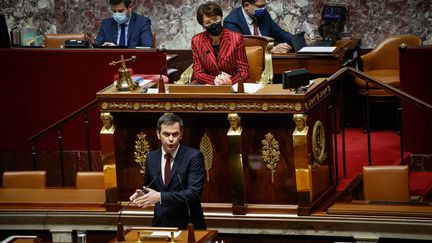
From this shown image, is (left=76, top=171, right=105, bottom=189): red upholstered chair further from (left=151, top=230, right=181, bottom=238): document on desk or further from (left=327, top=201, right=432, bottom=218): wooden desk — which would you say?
(left=151, top=230, right=181, bottom=238): document on desk

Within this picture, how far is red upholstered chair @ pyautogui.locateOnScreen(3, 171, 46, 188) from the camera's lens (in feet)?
Answer: 30.7

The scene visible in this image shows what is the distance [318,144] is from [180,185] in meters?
1.64

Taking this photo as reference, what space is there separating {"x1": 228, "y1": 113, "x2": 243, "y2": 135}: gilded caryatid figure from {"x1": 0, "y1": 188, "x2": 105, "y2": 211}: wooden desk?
4.15 ft

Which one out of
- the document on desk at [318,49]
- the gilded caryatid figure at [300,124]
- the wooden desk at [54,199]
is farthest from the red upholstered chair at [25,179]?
the document on desk at [318,49]

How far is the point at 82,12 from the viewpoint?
1335 cm

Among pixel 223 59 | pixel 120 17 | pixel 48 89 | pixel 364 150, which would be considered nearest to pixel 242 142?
pixel 223 59

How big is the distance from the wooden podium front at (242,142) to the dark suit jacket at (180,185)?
3.58ft

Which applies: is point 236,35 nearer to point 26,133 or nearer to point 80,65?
point 80,65

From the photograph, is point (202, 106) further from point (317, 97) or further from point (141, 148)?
point (317, 97)

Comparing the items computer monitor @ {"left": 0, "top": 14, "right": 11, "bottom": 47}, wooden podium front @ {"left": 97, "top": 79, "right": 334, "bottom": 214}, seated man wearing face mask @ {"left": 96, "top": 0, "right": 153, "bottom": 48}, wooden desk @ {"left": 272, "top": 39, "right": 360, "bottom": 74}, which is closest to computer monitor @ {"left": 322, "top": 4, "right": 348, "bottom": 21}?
wooden desk @ {"left": 272, "top": 39, "right": 360, "bottom": 74}

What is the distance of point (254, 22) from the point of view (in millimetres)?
11000

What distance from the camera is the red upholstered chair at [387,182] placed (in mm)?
8477

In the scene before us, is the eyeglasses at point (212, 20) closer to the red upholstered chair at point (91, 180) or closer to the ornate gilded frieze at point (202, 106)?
the ornate gilded frieze at point (202, 106)

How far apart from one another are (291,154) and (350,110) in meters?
3.39
